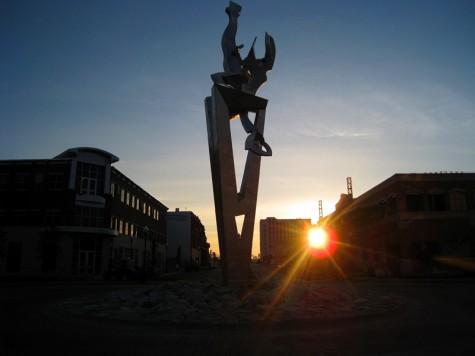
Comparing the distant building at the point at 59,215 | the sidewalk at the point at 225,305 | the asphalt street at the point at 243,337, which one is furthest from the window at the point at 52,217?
the asphalt street at the point at 243,337

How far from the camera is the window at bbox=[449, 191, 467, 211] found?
41688 mm

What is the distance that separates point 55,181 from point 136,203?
14.4 m

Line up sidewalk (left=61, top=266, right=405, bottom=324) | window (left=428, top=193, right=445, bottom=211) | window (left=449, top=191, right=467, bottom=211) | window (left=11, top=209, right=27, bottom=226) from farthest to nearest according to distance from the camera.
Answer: window (left=11, top=209, right=27, bottom=226)
window (left=428, top=193, right=445, bottom=211)
window (left=449, top=191, right=467, bottom=211)
sidewalk (left=61, top=266, right=405, bottom=324)

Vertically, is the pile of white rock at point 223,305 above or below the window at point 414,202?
below

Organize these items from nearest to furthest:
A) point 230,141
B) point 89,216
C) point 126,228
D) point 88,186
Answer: point 230,141
point 89,216
point 88,186
point 126,228

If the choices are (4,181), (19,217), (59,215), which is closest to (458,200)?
(59,215)

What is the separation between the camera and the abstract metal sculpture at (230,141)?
1628cm

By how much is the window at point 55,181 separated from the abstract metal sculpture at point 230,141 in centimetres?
2989

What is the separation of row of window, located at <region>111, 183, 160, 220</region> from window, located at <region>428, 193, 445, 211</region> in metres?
32.4

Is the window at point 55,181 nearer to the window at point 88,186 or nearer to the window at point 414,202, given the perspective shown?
the window at point 88,186

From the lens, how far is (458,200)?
41.9 metres

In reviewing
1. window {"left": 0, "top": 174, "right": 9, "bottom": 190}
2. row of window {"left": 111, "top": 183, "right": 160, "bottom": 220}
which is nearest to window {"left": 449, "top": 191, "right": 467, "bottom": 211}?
row of window {"left": 111, "top": 183, "right": 160, "bottom": 220}

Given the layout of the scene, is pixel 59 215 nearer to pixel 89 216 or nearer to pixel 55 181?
pixel 89 216

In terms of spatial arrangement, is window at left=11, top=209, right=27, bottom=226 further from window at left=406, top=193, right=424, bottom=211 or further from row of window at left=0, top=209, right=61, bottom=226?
window at left=406, top=193, right=424, bottom=211
